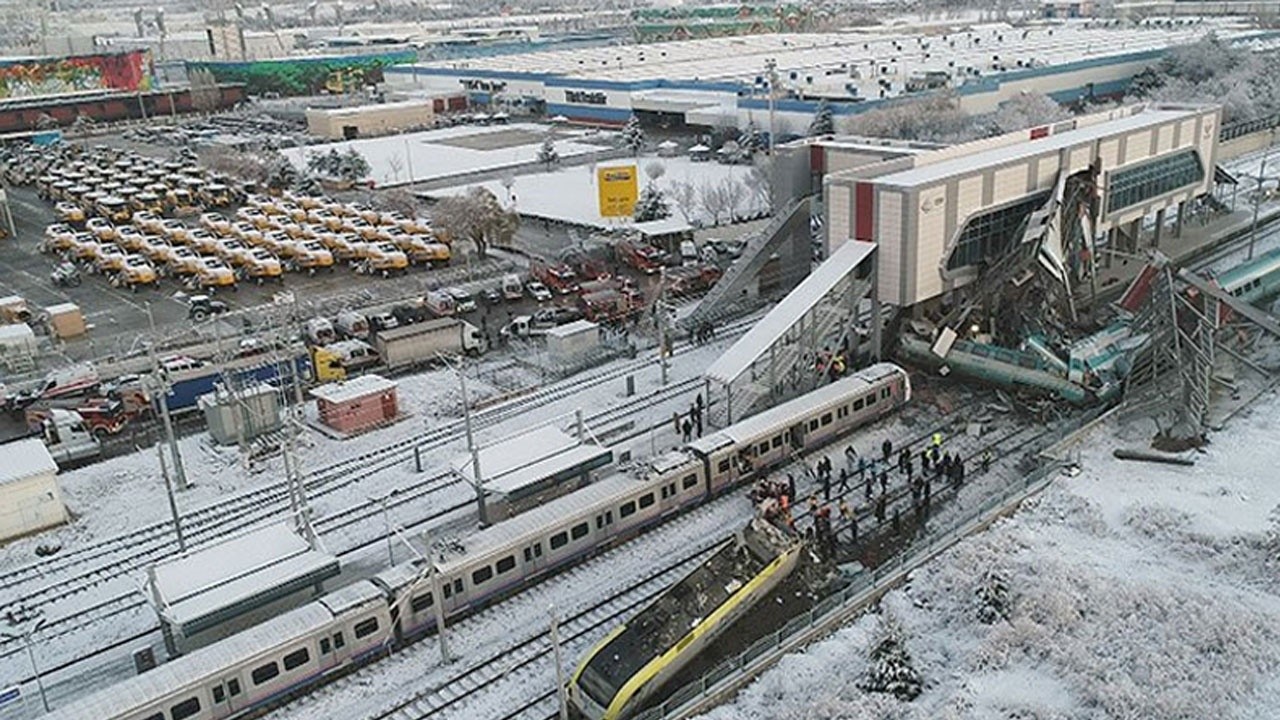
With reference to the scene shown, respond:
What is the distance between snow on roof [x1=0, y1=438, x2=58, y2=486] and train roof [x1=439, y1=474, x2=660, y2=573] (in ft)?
35.7

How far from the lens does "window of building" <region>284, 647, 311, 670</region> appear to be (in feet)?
55.5

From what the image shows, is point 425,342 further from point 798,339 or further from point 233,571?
point 233,571

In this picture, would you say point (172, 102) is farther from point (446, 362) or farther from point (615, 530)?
point (615, 530)

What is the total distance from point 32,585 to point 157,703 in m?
8.10

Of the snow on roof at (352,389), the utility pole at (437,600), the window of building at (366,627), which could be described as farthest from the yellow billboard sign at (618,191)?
the window of building at (366,627)

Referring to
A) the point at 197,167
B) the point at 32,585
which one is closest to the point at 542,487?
the point at 32,585

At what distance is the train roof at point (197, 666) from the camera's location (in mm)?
15211

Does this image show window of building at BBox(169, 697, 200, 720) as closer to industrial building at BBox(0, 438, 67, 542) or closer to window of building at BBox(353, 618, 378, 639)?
window of building at BBox(353, 618, 378, 639)

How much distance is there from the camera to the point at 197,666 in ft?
53.0

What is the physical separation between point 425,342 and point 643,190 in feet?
75.5

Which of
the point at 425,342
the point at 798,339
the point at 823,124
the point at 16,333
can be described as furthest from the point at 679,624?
the point at 823,124

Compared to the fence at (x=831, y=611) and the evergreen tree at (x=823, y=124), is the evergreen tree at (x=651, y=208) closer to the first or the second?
the evergreen tree at (x=823, y=124)

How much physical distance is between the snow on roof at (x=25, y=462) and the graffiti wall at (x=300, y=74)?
92.8m

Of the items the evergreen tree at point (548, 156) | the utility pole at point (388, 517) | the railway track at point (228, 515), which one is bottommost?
the railway track at point (228, 515)
